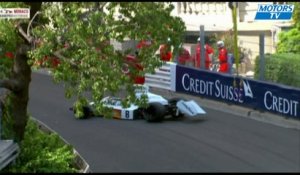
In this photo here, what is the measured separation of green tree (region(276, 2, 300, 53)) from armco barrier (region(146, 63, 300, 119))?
17.0ft

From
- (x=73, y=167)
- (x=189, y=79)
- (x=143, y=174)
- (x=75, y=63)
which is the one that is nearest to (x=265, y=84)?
(x=189, y=79)

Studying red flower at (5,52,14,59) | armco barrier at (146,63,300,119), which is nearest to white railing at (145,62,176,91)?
armco barrier at (146,63,300,119)

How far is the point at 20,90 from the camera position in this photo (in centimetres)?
909

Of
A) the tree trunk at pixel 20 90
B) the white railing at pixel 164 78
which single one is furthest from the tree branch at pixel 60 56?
the white railing at pixel 164 78

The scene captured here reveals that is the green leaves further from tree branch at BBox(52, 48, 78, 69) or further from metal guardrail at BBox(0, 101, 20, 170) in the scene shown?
metal guardrail at BBox(0, 101, 20, 170)

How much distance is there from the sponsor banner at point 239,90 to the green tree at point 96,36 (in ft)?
22.5

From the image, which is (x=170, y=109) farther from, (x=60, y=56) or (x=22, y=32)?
(x=60, y=56)

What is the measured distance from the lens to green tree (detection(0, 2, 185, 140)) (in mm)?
6922

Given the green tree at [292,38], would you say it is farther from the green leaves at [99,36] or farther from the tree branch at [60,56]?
the tree branch at [60,56]

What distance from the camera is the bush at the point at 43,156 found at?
852 centimetres

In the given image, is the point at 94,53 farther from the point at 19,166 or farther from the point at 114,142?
the point at 114,142

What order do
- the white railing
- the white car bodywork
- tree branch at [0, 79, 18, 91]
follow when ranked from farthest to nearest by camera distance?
the white railing, the white car bodywork, tree branch at [0, 79, 18, 91]

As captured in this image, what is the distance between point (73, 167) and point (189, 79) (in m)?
8.70

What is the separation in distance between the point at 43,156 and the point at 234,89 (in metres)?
7.76
